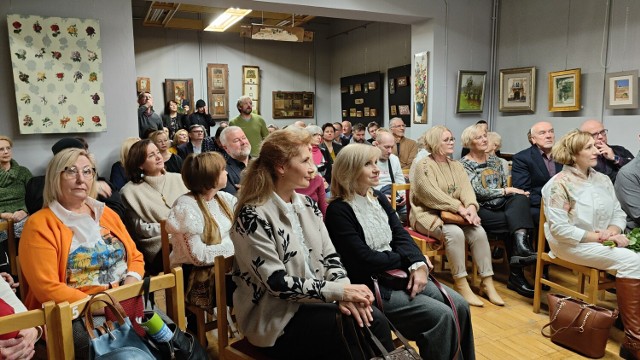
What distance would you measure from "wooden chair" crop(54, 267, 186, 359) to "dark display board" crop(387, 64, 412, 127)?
7.18 meters

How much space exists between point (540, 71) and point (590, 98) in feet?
2.70

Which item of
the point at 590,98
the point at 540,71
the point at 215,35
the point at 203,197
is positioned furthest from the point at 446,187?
the point at 215,35

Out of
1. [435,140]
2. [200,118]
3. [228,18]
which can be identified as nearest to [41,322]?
[435,140]

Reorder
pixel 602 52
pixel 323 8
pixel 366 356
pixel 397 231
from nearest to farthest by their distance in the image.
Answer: pixel 366 356 → pixel 397 231 → pixel 602 52 → pixel 323 8

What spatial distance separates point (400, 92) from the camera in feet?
28.3

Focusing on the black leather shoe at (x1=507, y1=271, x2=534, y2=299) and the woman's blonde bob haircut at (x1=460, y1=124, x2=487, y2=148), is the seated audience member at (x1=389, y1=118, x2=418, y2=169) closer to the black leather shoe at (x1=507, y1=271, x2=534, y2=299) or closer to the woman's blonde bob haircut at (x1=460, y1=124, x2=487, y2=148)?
the woman's blonde bob haircut at (x1=460, y1=124, x2=487, y2=148)

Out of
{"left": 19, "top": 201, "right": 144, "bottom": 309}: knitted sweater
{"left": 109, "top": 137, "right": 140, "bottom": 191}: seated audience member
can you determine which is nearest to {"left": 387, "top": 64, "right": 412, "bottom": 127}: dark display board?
{"left": 109, "top": 137, "right": 140, "bottom": 191}: seated audience member

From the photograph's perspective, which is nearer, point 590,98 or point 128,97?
point 128,97

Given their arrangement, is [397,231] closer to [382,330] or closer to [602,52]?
[382,330]

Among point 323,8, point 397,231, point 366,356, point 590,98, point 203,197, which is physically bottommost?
point 366,356

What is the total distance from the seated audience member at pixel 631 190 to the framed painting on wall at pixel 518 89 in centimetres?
280

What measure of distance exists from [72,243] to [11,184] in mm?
2625

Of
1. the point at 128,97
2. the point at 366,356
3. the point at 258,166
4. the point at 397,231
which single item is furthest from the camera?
the point at 128,97

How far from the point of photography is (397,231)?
2.55 meters
